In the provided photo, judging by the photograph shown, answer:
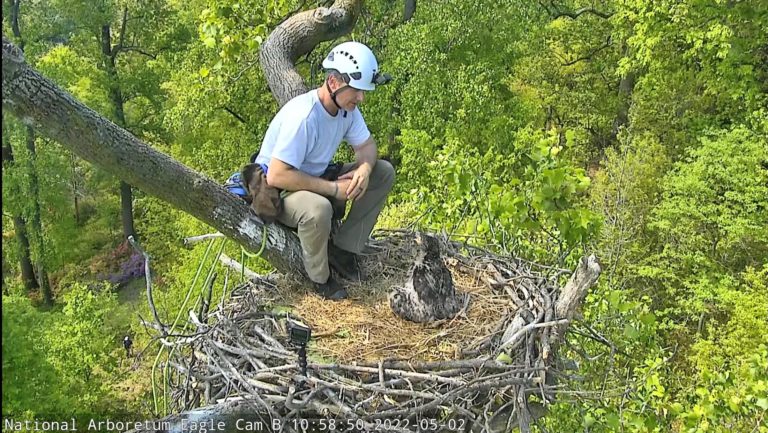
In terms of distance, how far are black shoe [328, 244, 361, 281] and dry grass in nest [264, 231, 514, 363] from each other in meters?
0.07

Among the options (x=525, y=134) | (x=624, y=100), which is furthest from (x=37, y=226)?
(x=624, y=100)

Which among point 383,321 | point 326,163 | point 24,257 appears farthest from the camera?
point 24,257

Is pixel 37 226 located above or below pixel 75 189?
above

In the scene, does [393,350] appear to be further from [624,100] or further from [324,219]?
[624,100]

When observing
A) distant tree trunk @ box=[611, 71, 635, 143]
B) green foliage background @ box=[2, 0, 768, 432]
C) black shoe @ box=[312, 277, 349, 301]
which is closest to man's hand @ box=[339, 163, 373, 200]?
black shoe @ box=[312, 277, 349, 301]

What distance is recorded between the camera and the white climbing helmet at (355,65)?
12.6 feet

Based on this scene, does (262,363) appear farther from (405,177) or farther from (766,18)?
(766,18)

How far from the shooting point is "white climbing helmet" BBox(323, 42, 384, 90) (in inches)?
151

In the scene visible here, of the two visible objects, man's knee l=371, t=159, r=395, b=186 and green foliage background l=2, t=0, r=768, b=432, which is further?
green foliage background l=2, t=0, r=768, b=432

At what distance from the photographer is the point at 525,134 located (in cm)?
1020

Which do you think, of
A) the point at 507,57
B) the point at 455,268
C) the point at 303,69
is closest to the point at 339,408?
the point at 455,268

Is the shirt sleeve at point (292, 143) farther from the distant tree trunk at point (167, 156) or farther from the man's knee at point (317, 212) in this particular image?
the distant tree trunk at point (167, 156)

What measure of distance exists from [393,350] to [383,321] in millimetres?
399

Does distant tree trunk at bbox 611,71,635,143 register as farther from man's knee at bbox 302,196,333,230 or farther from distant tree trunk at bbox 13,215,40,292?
distant tree trunk at bbox 13,215,40,292
